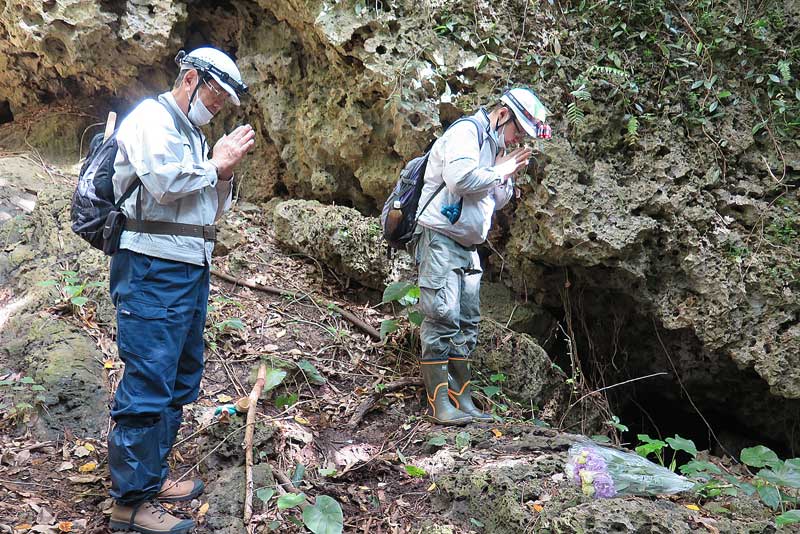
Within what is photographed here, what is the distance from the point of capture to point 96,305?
430 cm

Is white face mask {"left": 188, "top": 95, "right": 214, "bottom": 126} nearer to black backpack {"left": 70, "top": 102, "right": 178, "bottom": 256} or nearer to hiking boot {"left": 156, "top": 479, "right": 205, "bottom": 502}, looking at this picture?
black backpack {"left": 70, "top": 102, "right": 178, "bottom": 256}

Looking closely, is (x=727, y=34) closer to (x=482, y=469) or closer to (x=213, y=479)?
(x=482, y=469)

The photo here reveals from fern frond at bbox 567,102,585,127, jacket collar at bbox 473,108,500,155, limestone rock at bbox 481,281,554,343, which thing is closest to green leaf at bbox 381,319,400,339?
limestone rock at bbox 481,281,554,343

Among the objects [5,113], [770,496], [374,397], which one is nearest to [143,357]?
[374,397]

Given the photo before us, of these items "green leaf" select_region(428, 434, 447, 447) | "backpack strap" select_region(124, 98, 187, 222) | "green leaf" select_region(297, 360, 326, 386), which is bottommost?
"green leaf" select_region(428, 434, 447, 447)

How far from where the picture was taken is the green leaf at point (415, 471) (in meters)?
3.33

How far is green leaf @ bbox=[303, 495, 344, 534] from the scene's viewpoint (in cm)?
277

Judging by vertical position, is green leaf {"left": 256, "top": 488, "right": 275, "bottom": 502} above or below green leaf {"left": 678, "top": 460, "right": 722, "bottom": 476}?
below

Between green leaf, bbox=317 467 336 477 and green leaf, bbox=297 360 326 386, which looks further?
green leaf, bbox=297 360 326 386

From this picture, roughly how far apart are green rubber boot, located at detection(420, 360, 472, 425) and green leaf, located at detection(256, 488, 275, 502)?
1.23 metres

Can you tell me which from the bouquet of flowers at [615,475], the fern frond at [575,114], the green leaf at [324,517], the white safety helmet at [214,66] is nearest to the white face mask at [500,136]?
the fern frond at [575,114]

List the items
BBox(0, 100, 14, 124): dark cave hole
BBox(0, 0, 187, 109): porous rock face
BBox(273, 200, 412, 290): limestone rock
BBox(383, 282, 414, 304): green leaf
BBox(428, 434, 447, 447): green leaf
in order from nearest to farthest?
BBox(428, 434, 447, 447): green leaf, BBox(383, 282, 414, 304): green leaf, BBox(273, 200, 412, 290): limestone rock, BBox(0, 0, 187, 109): porous rock face, BBox(0, 100, 14, 124): dark cave hole

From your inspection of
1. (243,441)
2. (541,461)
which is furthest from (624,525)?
(243,441)

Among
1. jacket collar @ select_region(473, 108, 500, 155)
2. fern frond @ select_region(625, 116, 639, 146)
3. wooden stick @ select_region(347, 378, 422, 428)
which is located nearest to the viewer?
jacket collar @ select_region(473, 108, 500, 155)
